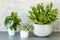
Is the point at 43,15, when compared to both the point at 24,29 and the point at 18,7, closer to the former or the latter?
the point at 24,29

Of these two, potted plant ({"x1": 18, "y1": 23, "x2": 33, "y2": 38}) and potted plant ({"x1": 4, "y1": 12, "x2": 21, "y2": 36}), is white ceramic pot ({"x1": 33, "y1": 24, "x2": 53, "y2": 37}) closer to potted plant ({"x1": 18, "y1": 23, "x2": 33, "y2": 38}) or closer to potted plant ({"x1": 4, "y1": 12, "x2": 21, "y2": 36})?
potted plant ({"x1": 18, "y1": 23, "x2": 33, "y2": 38})

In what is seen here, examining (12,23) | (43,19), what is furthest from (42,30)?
(12,23)

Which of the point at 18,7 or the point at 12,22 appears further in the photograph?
the point at 18,7

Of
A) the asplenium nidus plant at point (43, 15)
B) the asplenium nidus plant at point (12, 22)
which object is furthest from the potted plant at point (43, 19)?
the asplenium nidus plant at point (12, 22)

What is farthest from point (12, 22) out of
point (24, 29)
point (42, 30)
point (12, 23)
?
point (42, 30)

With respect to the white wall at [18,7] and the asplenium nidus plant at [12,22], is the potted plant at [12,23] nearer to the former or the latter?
the asplenium nidus plant at [12,22]

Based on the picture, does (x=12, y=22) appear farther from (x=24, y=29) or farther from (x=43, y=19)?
(x=43, y=19)

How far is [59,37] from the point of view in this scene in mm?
1465

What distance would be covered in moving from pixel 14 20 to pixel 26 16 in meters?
0.19

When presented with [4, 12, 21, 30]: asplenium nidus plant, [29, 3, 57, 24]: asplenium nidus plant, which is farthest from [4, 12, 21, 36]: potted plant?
[29, 3, 57, 24]: asplenium nidus plant

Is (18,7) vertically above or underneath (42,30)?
above

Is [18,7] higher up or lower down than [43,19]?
higher up

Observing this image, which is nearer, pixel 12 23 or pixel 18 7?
pixel 12 23

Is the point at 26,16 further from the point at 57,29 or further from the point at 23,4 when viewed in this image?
the point at 57,29
